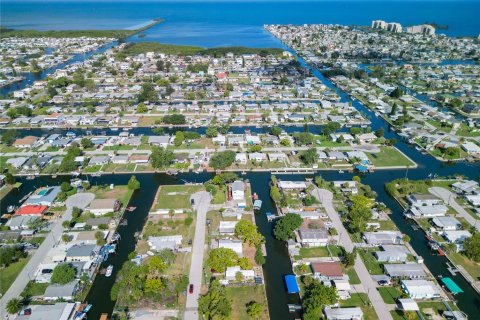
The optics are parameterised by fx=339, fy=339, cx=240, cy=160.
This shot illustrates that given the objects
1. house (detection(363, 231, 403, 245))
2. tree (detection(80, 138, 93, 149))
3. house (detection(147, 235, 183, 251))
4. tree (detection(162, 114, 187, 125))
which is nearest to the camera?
house (detection(147, 235, 183, 251))

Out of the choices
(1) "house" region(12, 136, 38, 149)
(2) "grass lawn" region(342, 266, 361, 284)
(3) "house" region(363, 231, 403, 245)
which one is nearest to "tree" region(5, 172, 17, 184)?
(1) "house" region(12, 136, 38, 149)

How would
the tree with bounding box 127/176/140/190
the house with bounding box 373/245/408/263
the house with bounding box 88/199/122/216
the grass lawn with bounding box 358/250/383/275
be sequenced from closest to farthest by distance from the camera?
the grass lawn with bounding box 358/250/383/275 < the house with bounding box 373/245/408/263 < the house with bounding box 88/199/122/216 < the tree with bounding box 127/176/140/190

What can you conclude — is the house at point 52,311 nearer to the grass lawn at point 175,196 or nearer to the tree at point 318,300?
the grass lawn at point 175,196

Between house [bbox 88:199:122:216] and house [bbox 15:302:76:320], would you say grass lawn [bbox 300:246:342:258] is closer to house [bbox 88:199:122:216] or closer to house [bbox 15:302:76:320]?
house [bbox 15:302:76:320]

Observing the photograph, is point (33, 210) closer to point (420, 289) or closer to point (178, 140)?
point (178, 140)

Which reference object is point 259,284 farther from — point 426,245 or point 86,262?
point 426,245

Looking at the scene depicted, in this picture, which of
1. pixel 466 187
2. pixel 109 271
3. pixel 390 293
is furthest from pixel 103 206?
pixel 466 187
